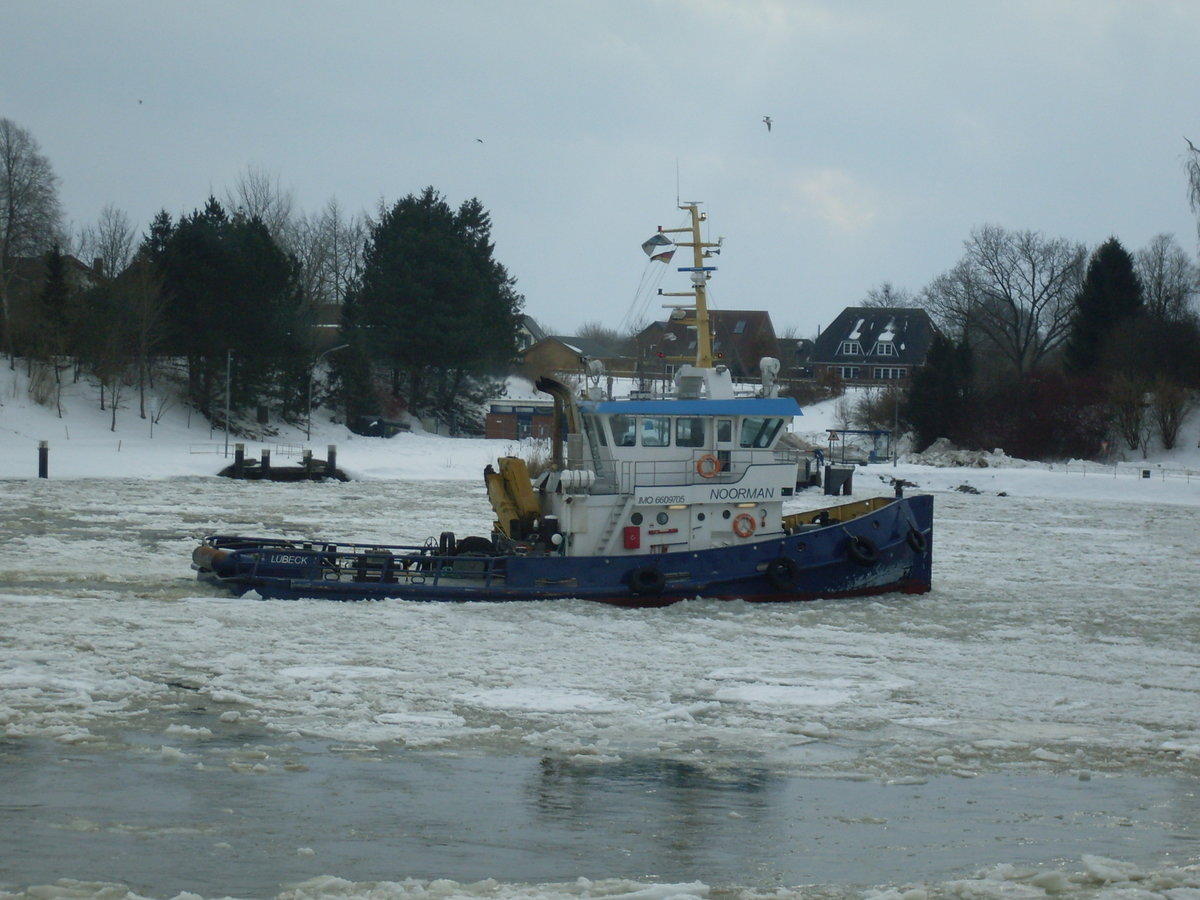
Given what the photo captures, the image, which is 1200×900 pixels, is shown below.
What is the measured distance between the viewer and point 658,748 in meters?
9.33

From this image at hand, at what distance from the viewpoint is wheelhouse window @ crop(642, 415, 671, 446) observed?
16.4 metres

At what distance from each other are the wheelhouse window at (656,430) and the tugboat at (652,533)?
0.02 m

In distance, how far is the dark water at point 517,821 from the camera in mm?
6738

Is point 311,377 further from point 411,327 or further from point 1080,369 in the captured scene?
point 1080,369

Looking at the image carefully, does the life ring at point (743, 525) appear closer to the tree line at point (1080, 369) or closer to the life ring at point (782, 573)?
the life ring at point (782, 573)

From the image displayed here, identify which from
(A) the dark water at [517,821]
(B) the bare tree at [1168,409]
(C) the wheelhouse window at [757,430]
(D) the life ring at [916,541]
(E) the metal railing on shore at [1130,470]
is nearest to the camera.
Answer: (A) the dark water at [517,821]

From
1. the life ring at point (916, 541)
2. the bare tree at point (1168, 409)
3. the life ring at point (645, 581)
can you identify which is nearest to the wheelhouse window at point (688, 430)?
→ the life ring at point (645, 581)

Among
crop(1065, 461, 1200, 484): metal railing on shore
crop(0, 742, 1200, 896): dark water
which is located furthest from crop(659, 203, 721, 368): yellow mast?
crop(1065, 461, 1200, 484): metal railing on shore

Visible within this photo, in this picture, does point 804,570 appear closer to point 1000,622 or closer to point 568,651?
point 1000,622

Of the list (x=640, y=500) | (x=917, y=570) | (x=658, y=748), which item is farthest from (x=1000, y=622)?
(x=658, y=748)

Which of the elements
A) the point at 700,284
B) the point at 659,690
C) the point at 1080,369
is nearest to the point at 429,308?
the point at 1080,369

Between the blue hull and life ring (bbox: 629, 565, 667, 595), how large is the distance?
0.01 m

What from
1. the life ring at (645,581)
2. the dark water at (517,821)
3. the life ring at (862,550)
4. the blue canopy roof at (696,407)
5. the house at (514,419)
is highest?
the house at (514,419)

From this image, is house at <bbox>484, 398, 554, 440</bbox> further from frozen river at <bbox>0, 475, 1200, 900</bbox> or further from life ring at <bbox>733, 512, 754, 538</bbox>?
life ring at <bbox>733, 512, 754, 538</bbox>
